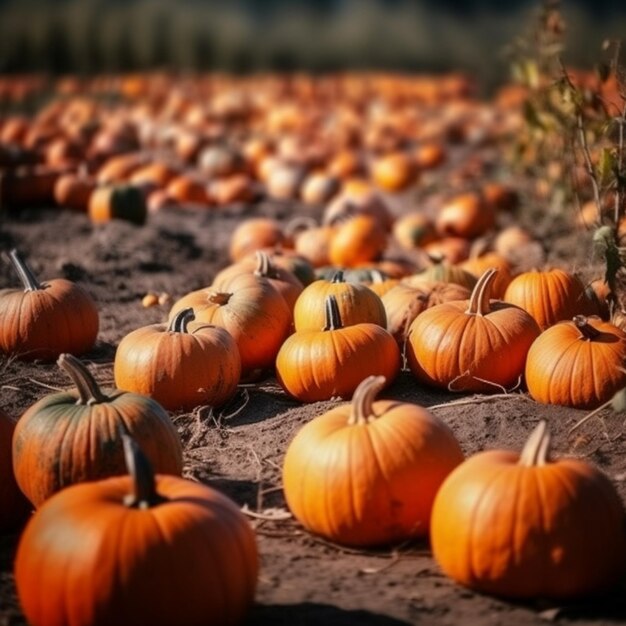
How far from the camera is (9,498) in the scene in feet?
12.8

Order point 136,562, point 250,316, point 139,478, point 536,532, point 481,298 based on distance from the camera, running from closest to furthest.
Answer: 1. point 136,562
2. point 139,478
3. point 536,532
4. point 481,298
5. point 250,316

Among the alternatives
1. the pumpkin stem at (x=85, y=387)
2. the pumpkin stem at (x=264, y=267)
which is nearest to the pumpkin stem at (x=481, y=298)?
the pumpkin stem at (x=264, y=267)

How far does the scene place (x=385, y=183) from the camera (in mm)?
11797

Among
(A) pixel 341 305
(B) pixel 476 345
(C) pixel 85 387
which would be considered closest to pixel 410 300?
(A) pixel 341 305

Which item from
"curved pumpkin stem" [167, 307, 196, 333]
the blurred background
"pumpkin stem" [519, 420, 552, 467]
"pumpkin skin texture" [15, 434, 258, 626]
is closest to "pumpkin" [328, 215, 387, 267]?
"curved pumpkin stem" [167, 307, 196, 333]

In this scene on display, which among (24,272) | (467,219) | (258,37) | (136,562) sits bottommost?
(467,219)

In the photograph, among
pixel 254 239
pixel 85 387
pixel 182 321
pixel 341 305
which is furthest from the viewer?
pixel 254 239

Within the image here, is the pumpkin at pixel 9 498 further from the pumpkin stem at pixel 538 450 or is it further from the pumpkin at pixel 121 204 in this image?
the pumpkin at pixel 121 204

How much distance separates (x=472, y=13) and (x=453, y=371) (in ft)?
96.1

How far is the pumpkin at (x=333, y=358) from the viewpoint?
471 centimetres

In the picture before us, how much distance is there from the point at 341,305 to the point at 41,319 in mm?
1578

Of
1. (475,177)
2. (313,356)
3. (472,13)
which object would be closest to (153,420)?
(313,356)

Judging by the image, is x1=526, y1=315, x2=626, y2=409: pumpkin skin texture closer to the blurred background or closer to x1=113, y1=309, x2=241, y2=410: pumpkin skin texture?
x1=113, y1=309, x2=241, y2=410: pumpkin skin texture

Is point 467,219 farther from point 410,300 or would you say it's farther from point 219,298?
point 219,298
